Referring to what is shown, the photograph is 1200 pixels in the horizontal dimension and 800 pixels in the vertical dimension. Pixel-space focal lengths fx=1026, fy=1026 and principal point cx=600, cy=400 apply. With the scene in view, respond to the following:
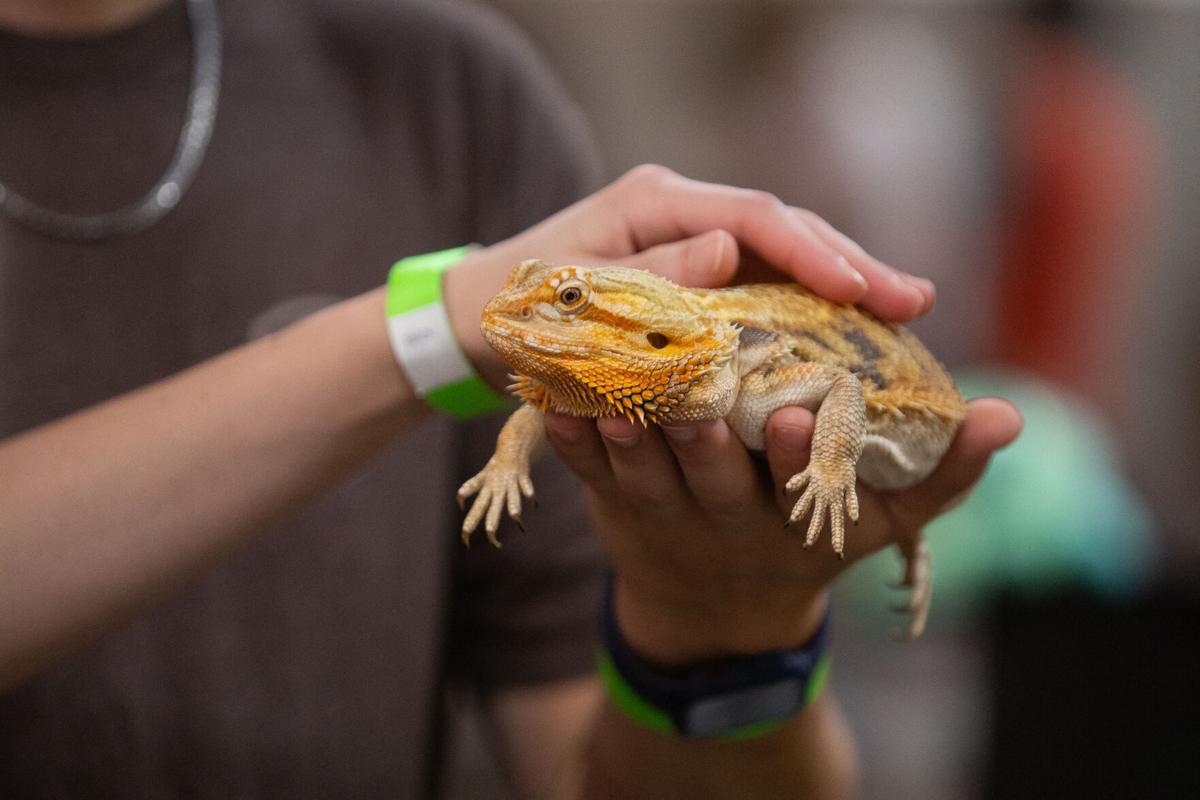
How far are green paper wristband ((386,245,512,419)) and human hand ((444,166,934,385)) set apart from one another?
13 millimetres

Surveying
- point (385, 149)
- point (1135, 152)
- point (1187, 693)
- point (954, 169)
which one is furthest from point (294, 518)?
point (1135, 152)

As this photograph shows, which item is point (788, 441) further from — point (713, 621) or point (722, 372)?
point (713, 621)

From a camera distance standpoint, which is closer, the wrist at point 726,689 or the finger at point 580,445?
the finger at point 580,445

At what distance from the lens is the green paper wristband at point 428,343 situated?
100 centimetres

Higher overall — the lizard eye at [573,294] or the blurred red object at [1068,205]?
the lizard eye at [573,294]

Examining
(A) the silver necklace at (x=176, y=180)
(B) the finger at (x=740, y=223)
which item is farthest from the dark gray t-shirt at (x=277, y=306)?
(B) the finger at (x=740, y=223)

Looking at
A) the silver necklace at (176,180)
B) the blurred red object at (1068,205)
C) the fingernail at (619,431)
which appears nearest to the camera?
the fingernail at (619,431)

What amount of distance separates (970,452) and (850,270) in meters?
0.21

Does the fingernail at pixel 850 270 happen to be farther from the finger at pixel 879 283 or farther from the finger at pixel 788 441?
the finger at pixel 788 441

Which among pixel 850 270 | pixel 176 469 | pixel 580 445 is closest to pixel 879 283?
pixel 850 270

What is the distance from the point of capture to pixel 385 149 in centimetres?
138

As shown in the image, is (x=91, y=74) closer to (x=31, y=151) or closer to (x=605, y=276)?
(x=31, y=151)

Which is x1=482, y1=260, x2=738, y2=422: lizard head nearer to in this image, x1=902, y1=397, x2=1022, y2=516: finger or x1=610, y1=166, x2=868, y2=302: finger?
x1=610, y1=166, x2=868, y2=302: finger

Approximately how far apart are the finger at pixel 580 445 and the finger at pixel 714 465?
0.06 meters
